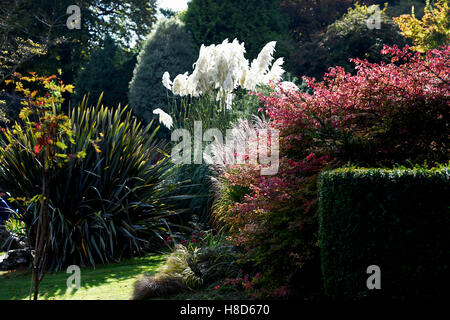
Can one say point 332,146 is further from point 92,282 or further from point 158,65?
point 158,65

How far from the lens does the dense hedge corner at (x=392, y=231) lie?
344 centimetres

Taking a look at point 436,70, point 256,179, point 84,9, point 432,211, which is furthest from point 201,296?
point 84,9

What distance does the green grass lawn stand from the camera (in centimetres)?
484

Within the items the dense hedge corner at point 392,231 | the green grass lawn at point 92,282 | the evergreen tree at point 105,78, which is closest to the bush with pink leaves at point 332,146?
the dense hedge corner at point 392,231

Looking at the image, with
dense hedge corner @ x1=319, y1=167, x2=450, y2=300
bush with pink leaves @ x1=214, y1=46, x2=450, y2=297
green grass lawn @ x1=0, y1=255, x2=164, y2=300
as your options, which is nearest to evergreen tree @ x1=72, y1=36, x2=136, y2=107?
green grass lawn @ x1=0, y1=255, x2=164, y2=300

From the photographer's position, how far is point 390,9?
742 inches

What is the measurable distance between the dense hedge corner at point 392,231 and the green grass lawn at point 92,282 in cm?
239

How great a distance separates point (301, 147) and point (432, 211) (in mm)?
1682

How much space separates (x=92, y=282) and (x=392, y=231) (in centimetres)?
356

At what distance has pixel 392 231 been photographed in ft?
11.5

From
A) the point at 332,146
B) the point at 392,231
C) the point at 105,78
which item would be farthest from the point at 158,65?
the point at 392,231

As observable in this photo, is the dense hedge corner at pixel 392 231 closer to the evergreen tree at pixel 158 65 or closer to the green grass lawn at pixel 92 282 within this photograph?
the green grass lawn at pixel 92 282

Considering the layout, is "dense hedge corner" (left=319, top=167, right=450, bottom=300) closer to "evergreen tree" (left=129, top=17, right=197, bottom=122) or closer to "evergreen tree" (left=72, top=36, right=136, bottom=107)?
"evergreen tree" (left=129, top=17, right=197, bottom=122)
